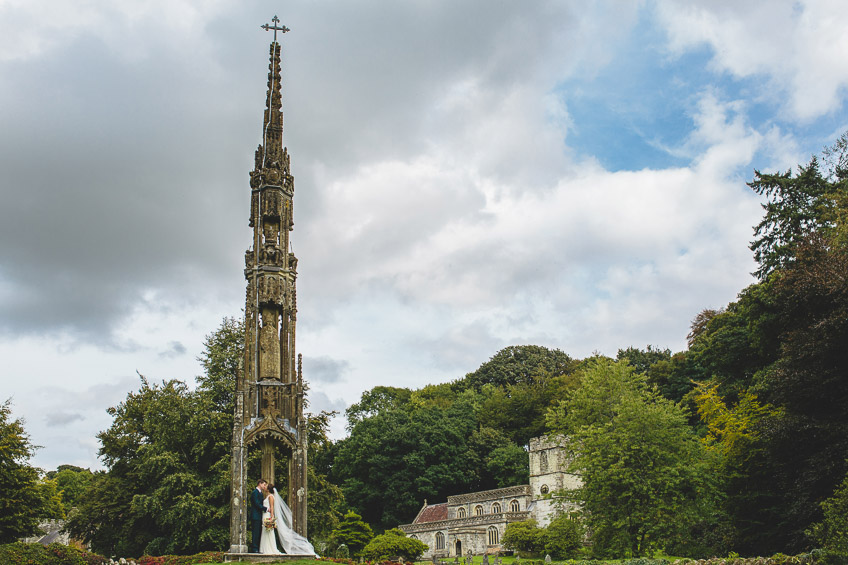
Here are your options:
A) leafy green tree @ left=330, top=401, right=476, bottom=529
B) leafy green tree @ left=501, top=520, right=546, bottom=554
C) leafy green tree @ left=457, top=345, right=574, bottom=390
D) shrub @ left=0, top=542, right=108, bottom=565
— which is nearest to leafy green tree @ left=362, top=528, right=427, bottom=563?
leafy green tree @ left=501, top=520, right=546, bottom=554

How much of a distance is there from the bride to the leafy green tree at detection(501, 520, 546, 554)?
36.6m

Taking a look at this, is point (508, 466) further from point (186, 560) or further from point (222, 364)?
point (186, 560)

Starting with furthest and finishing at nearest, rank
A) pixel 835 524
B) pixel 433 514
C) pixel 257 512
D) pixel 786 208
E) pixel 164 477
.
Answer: pixel 433 514
pixel 786 208
pixel 164 477
pixel 835 524
pixel 257 512

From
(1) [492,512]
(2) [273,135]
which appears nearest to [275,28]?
(2) [273,135]

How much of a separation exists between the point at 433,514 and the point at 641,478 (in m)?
35.0

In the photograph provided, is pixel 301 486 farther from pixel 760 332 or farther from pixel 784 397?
pixel 760 332

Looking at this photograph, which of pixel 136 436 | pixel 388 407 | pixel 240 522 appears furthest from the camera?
pixel 388 407

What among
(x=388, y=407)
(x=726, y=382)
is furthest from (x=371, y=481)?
(x=726, y=382)

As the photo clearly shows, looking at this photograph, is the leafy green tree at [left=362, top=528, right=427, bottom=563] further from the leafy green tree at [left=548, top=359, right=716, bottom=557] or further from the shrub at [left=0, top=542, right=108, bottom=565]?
the shrub at [left=0, top=542, right=108, bottom=565]

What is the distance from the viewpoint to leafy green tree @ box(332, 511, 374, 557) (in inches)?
1776

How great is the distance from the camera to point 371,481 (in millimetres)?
66375

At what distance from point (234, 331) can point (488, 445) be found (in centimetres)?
4008

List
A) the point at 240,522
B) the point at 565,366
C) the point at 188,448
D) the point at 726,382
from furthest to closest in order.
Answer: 1. the point at 565,366
2. the point at 726,382
3. the point at 188,448
4. the point at 240,522

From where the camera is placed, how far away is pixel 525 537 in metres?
49.2
